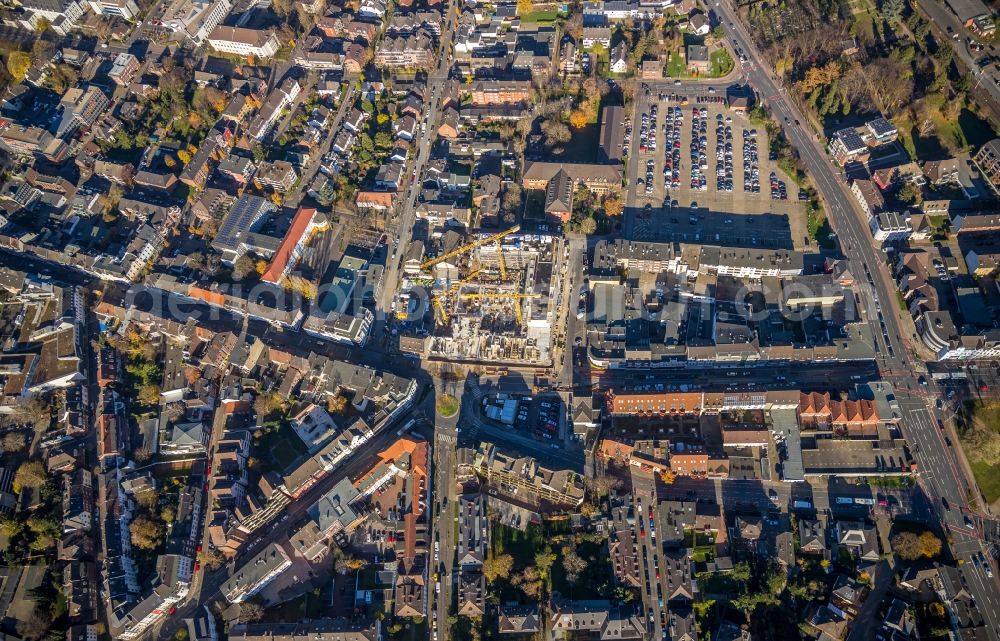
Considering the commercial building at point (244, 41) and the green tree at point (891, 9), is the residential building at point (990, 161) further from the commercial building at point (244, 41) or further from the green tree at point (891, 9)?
the commercial building at point (244, 41)

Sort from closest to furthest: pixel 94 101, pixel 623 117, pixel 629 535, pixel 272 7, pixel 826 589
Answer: pixel 826 589 → pixel 629 535 → pixel 623 117 → pixel 94 101 → pixel 272 7

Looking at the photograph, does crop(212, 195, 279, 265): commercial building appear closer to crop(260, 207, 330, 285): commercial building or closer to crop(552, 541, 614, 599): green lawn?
crop(260, 207, 330, 285): commercial building

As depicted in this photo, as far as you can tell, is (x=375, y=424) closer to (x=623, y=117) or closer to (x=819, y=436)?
(x=819, y=436)

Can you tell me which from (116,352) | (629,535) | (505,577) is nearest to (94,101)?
(116,352)

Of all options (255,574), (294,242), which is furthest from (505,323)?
(255,574)

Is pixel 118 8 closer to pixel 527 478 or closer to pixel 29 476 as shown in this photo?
pixel 29 476

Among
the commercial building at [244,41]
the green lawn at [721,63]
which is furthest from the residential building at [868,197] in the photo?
the commercial building at [244,41]

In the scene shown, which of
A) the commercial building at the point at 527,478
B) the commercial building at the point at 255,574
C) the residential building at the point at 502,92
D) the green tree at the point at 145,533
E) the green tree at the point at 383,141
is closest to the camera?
the commercial building at the point at 255,574
